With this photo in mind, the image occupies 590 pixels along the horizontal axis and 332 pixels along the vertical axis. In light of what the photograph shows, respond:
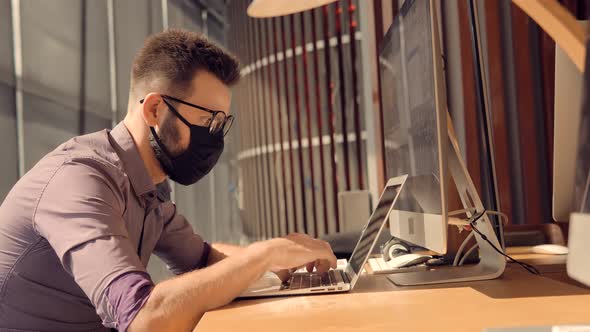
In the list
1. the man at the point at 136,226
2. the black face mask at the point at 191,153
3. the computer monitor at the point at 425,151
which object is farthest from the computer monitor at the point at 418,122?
the black face mask at the point at 191,153

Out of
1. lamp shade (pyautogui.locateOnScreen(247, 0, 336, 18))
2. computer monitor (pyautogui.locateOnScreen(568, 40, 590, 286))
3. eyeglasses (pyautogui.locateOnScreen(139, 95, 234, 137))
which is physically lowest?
computer monitor (pyautogui.locateOnScreen(568, 40, 590, 286))

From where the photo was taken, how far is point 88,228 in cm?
103

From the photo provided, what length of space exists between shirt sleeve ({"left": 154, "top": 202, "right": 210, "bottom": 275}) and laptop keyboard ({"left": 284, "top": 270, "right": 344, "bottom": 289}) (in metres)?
0.47

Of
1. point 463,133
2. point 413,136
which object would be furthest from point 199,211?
point 413,136

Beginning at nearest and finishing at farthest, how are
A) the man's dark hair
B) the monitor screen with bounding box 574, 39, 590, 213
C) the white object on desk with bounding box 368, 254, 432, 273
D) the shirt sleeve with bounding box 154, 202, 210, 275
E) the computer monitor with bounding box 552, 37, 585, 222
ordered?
the monitor screen with bounding box 574, 39, 590, 213, the computer monitor with bounding box 552, 37, 585, 222, the white object on desk with bounding box 368, 254, 432, 273, the man's dark hair, the shirt sleeve with bounding box 154, 202, 210, 275

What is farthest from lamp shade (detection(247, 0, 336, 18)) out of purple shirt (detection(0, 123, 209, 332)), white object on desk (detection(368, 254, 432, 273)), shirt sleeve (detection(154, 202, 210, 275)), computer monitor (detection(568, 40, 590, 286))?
computer monitor (detection(568, 40, 590, 286))

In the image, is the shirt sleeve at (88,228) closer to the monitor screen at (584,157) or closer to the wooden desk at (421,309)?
the wooden desk at (421,309)

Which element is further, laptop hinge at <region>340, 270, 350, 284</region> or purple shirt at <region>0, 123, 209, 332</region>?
laptop hinge at <region>340, 270, 350, 284</region>

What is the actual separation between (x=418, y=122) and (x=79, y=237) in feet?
2.26

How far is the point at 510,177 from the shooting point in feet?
7.16

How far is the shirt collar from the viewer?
1.32 meters

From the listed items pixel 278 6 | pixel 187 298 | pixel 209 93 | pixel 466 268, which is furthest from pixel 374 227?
pixel 278 6

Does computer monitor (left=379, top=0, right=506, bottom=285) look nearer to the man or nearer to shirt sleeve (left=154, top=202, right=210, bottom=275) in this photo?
the man

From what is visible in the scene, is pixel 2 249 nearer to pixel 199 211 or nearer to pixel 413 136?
pixel 413 136
